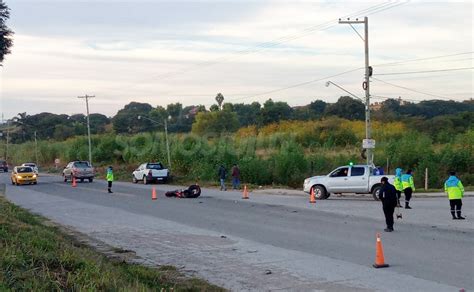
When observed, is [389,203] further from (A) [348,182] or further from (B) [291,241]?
(A) [348,182]

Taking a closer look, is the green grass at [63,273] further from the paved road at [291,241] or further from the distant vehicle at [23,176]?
the distant vehicle at [23,176]

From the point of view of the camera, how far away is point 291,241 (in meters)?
16.0

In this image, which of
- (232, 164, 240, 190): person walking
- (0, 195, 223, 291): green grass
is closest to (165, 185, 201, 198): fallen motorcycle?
(232, 164, 240, 190): person walking

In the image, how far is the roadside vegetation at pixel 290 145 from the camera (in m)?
43.8

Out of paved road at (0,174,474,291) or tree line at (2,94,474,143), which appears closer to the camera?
paved road at (0,174,474,291)

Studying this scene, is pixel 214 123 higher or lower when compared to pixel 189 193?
higher

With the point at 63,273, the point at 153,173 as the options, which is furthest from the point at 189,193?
the point at 63,273

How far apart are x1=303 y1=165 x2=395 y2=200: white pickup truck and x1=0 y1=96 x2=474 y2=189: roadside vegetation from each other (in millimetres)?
11729

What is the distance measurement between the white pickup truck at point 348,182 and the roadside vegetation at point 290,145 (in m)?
11.7

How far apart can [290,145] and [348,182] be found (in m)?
20.5

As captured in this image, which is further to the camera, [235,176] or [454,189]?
[235,176]

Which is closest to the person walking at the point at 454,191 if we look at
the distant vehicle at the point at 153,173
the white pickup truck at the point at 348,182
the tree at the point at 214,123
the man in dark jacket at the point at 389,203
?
the man in dark jacket at the point at 389,203

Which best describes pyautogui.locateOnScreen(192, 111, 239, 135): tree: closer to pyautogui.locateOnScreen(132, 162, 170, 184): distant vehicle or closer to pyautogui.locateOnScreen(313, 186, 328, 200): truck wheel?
pyautogui.locateOnScreen(132, 162, 170, 184): distant vehicle

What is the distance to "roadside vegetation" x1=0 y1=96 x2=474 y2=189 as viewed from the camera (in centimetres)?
4381
